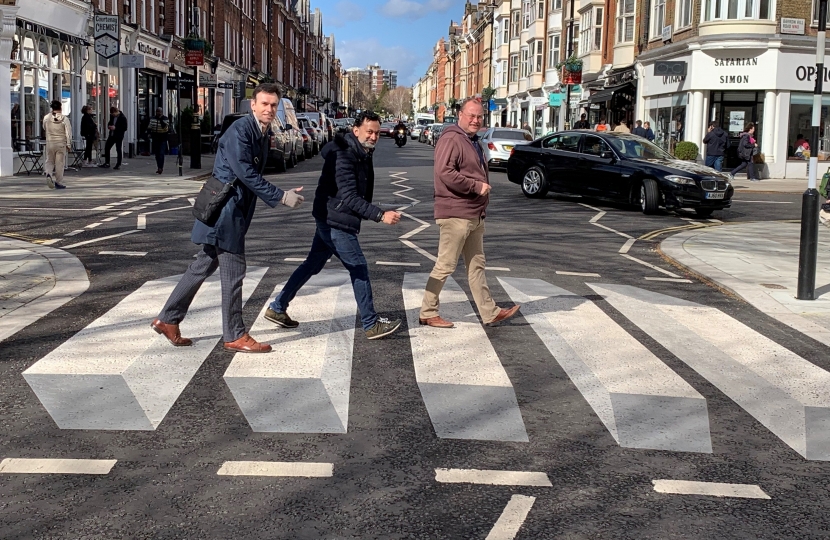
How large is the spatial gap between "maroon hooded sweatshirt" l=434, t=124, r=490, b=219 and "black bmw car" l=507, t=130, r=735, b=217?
10.5 metres

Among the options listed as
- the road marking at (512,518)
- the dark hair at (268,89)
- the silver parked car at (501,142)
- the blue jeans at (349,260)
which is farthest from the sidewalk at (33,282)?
the silver parked car at (501,142)

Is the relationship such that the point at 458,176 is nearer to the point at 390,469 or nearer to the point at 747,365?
the point at 747,365

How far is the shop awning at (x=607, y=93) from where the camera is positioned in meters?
39.2

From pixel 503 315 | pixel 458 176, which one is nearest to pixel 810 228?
pixel 503 315

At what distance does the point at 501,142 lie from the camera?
30172 millimetres

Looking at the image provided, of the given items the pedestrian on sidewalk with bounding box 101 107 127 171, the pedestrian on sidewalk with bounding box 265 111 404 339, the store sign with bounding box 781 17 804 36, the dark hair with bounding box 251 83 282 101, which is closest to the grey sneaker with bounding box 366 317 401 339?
the pedestrian on sidewalk with bounding box 265 111 404 339

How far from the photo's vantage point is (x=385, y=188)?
886 inches

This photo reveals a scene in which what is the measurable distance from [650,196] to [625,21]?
24339 millimetres

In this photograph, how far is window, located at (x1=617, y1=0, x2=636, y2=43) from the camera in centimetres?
3919

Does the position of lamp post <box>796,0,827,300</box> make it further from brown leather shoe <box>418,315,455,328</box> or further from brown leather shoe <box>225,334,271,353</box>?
brown leather shoe <box>225,334,271,353</box>

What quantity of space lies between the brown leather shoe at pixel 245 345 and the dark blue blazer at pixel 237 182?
23.6 inches

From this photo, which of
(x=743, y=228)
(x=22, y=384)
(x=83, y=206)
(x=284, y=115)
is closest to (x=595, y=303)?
(x=22, y=384)

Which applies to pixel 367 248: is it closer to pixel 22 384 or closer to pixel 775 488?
pixel 22 384

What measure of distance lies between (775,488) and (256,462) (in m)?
2.36
